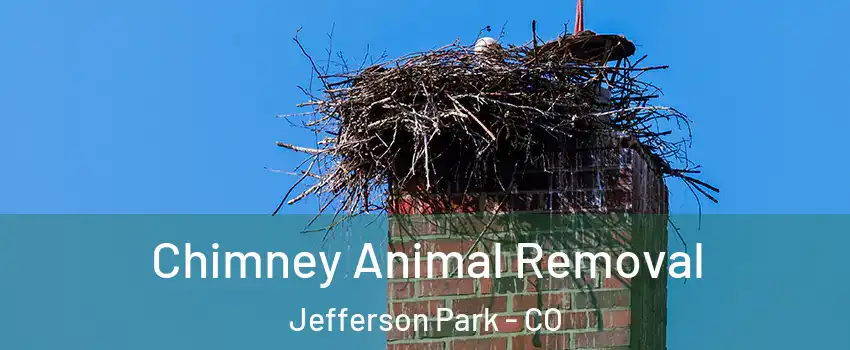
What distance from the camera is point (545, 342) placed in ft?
14.6

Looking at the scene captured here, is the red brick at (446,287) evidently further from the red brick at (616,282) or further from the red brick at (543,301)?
the red brick at (616,282)

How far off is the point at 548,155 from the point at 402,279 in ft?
2.38

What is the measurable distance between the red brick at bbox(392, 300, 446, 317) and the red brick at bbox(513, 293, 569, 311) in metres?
0.28

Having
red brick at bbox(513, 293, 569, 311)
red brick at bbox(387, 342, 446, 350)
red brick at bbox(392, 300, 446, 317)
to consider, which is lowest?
red brick at bbox(387, 342, 446, 350)

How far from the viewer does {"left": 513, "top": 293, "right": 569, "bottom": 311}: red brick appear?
4.51m

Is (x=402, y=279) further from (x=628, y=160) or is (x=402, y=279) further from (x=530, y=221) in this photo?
(x=628, y=160)

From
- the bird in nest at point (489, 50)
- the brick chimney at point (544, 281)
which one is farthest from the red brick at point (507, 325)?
the bird in nest at point (489, 50)

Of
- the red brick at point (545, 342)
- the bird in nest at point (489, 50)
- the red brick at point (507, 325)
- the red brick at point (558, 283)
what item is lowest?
the red brick at point (545, 342)

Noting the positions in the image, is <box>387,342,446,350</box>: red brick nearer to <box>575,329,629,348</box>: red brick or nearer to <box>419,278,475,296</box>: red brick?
<box>419,278,475,296</box>: red brick

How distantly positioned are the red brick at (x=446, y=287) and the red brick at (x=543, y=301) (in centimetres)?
17

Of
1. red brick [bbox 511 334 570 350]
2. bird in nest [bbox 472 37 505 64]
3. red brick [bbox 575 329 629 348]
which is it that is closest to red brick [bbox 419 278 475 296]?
red brick [bbox 511 334 570 350]

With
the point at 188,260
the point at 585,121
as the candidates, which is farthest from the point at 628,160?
the point at 188,260

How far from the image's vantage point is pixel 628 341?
14.6 ft

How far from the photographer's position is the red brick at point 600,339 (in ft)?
14.6
